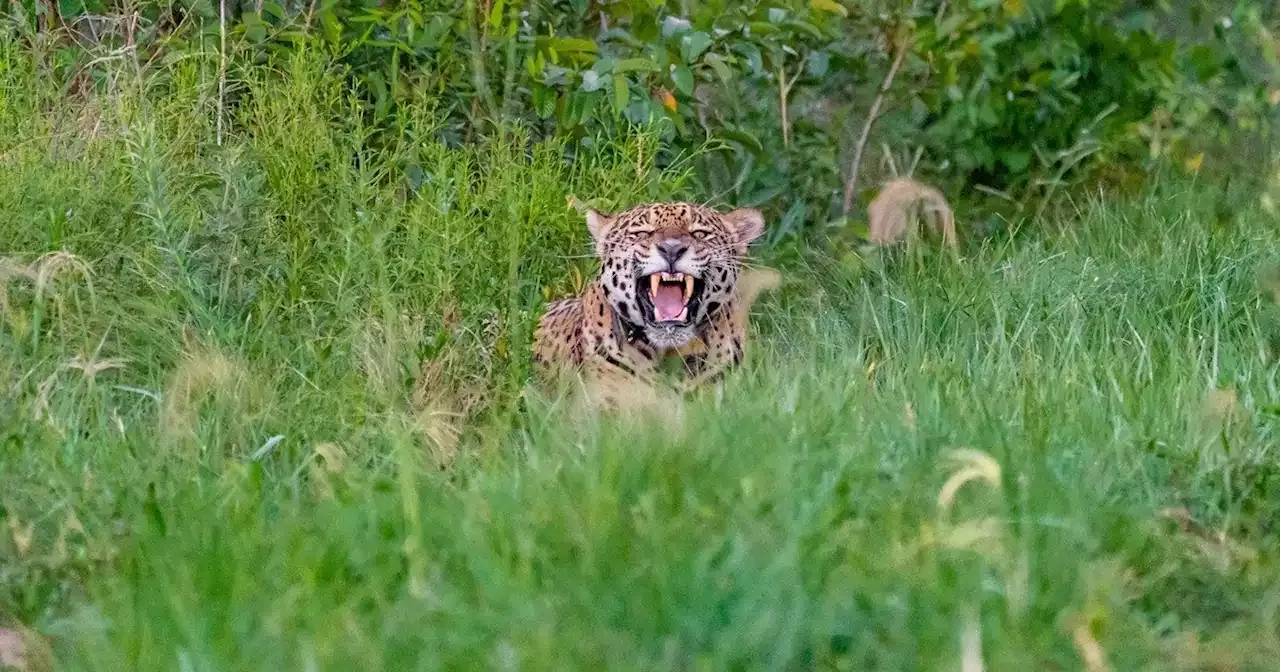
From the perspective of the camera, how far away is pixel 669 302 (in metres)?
5.11

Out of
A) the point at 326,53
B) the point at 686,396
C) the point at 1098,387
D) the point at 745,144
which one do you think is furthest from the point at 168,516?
the point at 745,144

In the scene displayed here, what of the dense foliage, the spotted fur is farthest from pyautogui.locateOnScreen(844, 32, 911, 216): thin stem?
the spotted fur

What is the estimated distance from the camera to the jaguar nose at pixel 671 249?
16.4ft

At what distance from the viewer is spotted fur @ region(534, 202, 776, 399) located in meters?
5.05

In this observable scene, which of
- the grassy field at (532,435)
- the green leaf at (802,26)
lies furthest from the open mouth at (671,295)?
the green leaf at (802,26)

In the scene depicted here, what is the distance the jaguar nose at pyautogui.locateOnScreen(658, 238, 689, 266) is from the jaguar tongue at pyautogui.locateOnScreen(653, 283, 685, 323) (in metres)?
0.12

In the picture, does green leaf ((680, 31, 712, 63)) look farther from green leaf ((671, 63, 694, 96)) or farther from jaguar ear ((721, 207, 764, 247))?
jaguar ear ((721, 207, 764, 247))

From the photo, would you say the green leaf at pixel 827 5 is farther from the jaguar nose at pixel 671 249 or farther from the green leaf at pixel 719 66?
the jaguar nose at pixel 671 249

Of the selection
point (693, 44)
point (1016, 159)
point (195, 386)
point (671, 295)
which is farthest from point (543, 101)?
point (1016, 159)

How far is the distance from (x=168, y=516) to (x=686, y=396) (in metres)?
1.98

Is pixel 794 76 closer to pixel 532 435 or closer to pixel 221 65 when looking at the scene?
pixel 221 65

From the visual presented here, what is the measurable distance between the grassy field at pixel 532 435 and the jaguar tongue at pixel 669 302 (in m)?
0.33

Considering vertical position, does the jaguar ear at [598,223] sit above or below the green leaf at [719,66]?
below

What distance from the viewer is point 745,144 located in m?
6.64
